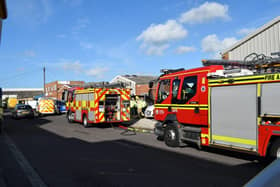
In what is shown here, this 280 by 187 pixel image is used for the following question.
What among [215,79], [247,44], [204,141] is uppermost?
[247,44]

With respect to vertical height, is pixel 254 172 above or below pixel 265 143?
below

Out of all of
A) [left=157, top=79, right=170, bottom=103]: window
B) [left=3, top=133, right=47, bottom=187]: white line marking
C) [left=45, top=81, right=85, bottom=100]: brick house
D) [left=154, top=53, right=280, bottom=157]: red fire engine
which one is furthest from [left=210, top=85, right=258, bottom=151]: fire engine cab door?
[left=45, top=81, right=85, bottom=100]: brick house

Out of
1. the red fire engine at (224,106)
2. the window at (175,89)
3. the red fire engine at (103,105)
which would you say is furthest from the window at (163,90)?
the red fire engine at (103,105)

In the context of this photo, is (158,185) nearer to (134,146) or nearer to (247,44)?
(134,146)

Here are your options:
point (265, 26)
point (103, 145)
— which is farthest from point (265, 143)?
point (265, 26)

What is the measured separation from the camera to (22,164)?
291 inches

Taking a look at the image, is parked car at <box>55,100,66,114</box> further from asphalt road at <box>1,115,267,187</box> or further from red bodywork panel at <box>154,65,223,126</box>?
red bodywork panel at <box>154,65,223,126</box>

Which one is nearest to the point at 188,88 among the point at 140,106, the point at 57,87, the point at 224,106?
the point at 224,106

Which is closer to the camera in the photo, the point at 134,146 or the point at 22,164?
the point at 22,164

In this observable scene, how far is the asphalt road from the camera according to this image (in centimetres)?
579

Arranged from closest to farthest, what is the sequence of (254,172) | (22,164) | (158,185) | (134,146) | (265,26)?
(158,185)
(254,172)
(22,164)
(134,146)
(265,26)

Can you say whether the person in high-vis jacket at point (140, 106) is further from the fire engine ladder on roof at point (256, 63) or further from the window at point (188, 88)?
the fire engine ladder on roof at point (256, 63)

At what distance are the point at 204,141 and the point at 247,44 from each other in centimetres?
1051

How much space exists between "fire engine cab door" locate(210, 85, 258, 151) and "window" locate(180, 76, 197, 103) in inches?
34.9
